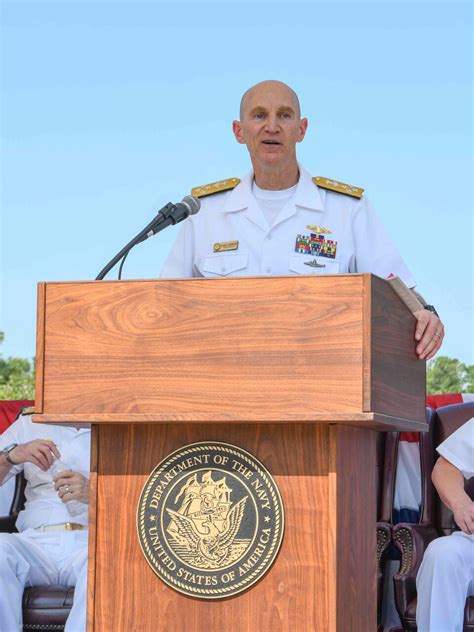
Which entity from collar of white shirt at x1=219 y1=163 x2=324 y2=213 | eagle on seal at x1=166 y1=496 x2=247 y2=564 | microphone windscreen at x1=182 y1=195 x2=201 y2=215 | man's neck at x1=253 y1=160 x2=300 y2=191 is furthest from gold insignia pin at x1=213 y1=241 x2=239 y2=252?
eagle on seal at x1=166 y1=496 x2=247 y2=564

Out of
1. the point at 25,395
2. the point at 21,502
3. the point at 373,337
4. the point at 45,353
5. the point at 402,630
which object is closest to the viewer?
the point at 373,337

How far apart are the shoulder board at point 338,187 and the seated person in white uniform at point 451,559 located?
993mm

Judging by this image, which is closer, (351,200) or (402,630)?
(351,200)

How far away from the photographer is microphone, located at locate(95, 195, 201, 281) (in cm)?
320

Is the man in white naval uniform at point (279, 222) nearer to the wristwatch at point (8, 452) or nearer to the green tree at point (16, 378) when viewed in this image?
the wristwatch at point (8, 452)

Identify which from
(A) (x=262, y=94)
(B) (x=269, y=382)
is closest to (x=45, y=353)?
(B) (x=269, y=382)

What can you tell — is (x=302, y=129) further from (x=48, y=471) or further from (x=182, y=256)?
(x=48, y=471)

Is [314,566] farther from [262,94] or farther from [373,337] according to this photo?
[262,94]

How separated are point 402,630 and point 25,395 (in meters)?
5.90

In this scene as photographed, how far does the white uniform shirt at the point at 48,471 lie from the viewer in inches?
192

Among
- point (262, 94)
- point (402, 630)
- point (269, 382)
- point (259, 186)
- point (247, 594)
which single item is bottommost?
point (402, 630)

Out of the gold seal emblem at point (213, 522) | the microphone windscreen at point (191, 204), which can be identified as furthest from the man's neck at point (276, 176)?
the gold seal emblem at point (213, 522)

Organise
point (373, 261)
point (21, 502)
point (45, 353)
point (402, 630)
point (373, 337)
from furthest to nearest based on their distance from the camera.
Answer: point (21, 502) < point (402, 630) < point (373, 261) < point (45, 353) < point (373, 337)

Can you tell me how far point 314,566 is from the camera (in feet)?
9.41
